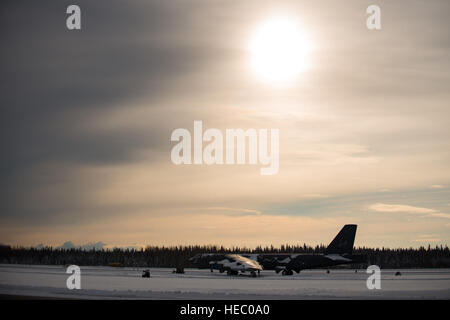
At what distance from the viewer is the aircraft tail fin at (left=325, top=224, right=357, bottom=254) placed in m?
69.2

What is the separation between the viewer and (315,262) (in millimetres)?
65688

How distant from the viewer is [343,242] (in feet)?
228

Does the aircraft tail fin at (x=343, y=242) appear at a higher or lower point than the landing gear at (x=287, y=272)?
higher

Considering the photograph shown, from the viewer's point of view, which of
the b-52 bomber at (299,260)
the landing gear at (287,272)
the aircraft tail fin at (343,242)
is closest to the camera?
the b-52 bomber at (299,260)

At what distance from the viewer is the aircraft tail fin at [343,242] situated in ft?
227

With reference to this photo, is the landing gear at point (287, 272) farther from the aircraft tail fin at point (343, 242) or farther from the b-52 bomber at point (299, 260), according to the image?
the aircraft tail fin at point (343, 242)

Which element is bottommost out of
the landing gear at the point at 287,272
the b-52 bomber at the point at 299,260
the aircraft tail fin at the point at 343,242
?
the landing gear at the point at 287,272

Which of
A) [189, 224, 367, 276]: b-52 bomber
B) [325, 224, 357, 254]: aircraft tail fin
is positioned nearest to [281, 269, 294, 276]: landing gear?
[189, 224, 367, 276]: b-52 bomber

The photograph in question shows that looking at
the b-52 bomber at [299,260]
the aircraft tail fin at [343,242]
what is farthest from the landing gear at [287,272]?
the aircraft tail fin at [343,242]

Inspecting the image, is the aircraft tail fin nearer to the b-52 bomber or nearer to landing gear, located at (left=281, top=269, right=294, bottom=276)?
the b-52 bomber

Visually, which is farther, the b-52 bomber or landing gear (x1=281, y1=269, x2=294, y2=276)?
landing gear (x1=281, y1=269, x2=294, y2=276)

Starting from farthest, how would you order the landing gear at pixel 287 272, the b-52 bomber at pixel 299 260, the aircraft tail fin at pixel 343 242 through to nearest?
the aircraft tail fin at pixel 343 242
the landing gear at pixel 287 272
the b-52 bomber at pixel 299 260
